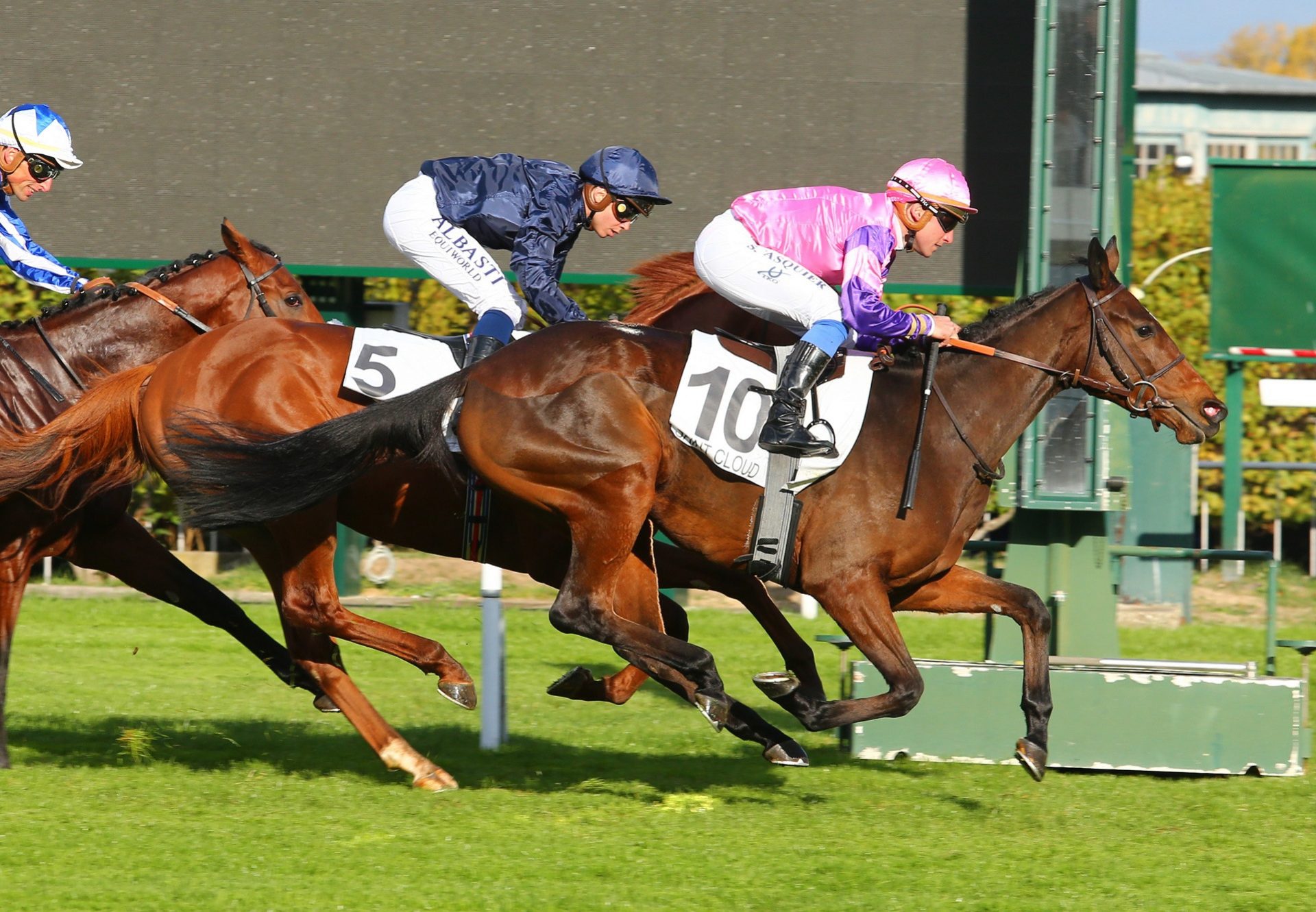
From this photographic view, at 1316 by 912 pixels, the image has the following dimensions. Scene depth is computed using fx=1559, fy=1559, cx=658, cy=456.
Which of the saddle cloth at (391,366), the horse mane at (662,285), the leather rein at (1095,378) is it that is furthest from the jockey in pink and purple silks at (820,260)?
the saddle cloth at (391,366)

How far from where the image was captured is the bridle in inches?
203

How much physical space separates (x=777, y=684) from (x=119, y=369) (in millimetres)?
2462

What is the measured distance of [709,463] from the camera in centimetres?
448

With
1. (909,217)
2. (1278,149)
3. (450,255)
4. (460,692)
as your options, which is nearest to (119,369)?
(450,255)

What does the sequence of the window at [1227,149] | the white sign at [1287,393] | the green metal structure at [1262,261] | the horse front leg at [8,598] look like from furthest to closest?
the window at [1227,149] < the white sign at [1287,393] < the green metal structure at [1262,261] < the horse front leg at [8,598]

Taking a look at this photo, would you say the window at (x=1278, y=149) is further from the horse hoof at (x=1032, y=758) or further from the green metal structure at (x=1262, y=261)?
the horse hoof at (x=1032, y=758)

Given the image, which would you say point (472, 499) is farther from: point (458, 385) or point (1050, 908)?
point (1050, 908)

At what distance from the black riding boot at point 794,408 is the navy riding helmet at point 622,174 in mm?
824

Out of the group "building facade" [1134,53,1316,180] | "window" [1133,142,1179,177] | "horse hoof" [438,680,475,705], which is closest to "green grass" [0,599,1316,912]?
"horse hoof" [438,680,475,705]

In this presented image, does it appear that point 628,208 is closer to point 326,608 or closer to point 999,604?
point 326,608

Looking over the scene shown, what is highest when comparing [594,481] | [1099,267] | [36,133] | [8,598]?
[36,133]

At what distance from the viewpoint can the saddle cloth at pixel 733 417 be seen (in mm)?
4414

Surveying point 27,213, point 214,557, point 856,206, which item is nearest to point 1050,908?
point 856,206

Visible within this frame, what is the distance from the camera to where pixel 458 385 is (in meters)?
4.57
